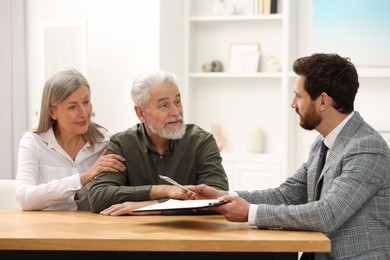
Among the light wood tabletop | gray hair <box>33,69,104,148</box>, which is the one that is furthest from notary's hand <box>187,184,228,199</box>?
gray hair <box>33,69,104,148</box>

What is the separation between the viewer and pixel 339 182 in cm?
261

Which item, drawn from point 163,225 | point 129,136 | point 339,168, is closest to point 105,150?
point 129,136

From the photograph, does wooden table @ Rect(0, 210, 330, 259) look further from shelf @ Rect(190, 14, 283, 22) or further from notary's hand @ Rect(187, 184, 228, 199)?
shelf @ Rect(190, 14, 283, 22)

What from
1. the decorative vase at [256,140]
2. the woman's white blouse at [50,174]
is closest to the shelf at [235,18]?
the decorative vase at [256,140]

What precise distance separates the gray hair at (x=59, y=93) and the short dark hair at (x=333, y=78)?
115cm

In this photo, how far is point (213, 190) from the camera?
3.00m

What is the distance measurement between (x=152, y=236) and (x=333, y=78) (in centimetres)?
85

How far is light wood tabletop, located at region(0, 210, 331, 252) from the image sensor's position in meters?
2.42

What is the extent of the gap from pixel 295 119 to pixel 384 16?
1073 mm

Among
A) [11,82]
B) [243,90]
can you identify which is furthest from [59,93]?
[11,82]

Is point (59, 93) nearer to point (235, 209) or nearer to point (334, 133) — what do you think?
point (235, 209)

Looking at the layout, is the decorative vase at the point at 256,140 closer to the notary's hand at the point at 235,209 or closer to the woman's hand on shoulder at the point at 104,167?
the woman's hand on shoulder at the point at 104,167

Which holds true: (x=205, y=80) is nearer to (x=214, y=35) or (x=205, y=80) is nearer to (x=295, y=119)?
(x=214, y=35)

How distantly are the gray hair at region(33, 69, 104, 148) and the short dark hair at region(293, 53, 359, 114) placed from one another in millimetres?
1154
